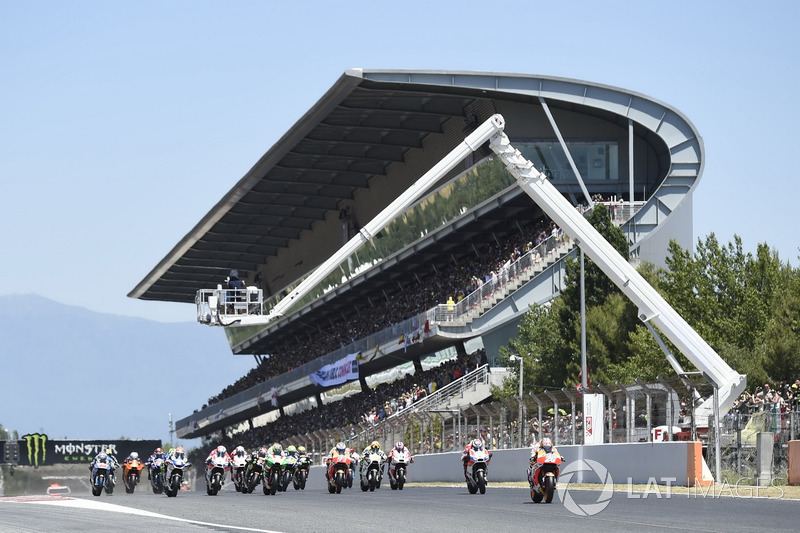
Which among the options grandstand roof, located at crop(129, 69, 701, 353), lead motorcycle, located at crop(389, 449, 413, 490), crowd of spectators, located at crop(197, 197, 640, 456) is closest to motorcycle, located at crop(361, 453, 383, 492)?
→ lead motorcycle, located at crop(389, 449, 413, 490)

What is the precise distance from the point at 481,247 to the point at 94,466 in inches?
1011

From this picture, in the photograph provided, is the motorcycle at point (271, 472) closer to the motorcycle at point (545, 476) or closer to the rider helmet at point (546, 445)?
the motorcycle at point (545, 476)

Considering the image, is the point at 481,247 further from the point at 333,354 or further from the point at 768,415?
the point at 768,415

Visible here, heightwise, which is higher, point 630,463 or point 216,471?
point 630,463

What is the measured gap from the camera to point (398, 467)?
34000 mm

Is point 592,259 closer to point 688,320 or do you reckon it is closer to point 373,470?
point 373,470

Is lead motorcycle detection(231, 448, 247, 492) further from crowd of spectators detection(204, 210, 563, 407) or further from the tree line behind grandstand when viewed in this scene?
crowd of spectators detection(204, 210, 563, 407)

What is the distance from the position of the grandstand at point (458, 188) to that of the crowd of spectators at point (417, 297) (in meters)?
0.13

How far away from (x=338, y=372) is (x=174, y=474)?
3201 cm

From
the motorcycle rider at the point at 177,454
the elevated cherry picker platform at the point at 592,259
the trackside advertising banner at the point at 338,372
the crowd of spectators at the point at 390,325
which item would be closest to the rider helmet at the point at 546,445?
the elevated cherry picker platform at the point at 592,259

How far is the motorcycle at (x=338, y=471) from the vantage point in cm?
3250

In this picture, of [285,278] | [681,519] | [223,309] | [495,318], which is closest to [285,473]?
[223,309]

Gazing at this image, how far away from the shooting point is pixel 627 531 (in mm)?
16250

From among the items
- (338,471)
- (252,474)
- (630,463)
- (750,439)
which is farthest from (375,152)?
→ (750,439)
